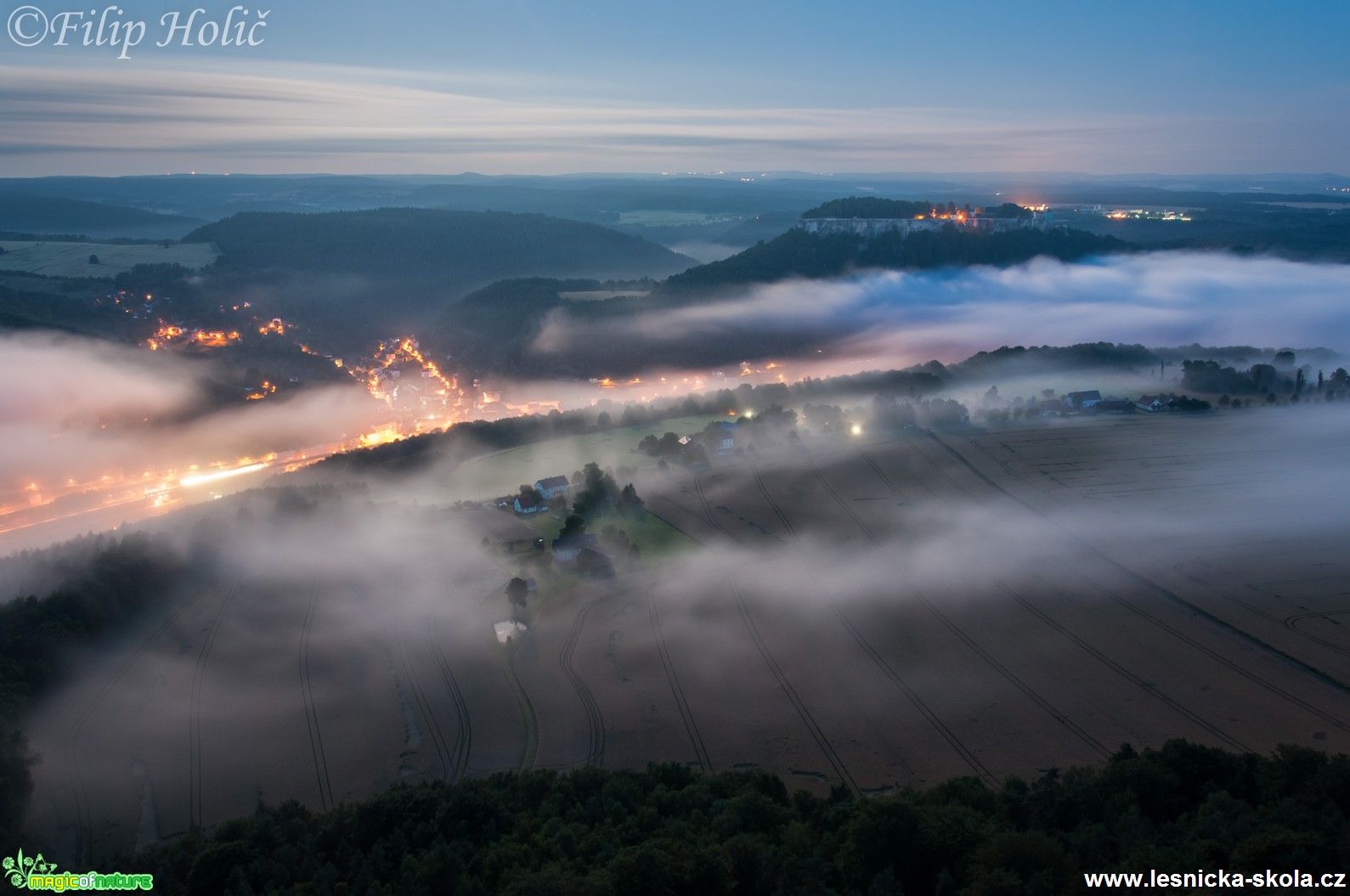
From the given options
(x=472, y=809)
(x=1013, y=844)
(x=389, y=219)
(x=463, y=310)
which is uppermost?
(x=389, y=219)

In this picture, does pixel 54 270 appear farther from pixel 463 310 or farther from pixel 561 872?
pixel 561 872

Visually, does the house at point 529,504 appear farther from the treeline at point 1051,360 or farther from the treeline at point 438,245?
the treeline at point 438,245

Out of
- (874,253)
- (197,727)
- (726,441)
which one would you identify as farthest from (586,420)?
(874,253)

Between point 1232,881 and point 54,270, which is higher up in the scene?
point 54,270

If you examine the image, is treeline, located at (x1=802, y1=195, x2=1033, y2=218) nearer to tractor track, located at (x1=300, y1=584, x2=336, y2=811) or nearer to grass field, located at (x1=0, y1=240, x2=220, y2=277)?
grass field, located at (x1=0, y1=240, x2=220, y2=277)

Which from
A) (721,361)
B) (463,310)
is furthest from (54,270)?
(721,361)

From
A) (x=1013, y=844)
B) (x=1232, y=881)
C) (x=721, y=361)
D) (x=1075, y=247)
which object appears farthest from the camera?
(x=1075, y=247)

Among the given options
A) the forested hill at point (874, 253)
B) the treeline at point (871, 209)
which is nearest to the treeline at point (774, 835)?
the forested hill at point (874, 253)

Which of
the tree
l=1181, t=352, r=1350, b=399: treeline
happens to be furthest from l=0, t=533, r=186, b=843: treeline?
l=1181, t=352, r=1350, b=399: treeline
